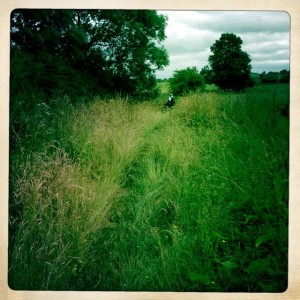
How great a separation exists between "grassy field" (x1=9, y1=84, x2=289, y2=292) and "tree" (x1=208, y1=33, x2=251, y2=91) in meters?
0.09

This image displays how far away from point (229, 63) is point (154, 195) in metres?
0.90

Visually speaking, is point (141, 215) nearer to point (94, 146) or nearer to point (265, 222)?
point (94, 146)

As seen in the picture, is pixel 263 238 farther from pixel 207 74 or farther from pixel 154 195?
pixel 207 74

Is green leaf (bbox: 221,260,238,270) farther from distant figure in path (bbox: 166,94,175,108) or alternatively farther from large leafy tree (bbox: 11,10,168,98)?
large leafy tree (bbox: 11,10,168,98)

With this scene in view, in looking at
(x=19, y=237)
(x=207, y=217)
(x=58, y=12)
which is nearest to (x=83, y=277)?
(x=19, y=237)

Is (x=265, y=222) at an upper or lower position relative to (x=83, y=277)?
upper

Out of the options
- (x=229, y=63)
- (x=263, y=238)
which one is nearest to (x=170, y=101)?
(x=229, y=63)

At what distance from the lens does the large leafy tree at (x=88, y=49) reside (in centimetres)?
262

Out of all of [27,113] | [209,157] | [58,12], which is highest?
[58,12]

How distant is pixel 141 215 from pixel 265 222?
72 cm

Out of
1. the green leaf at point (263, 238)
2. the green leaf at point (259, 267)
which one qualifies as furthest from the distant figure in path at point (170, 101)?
the green leaf at point (259, 267)

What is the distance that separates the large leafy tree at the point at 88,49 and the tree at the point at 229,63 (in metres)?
0.31

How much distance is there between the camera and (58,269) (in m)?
2.59

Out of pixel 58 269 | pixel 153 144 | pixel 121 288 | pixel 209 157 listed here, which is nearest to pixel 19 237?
pixel 58 269
